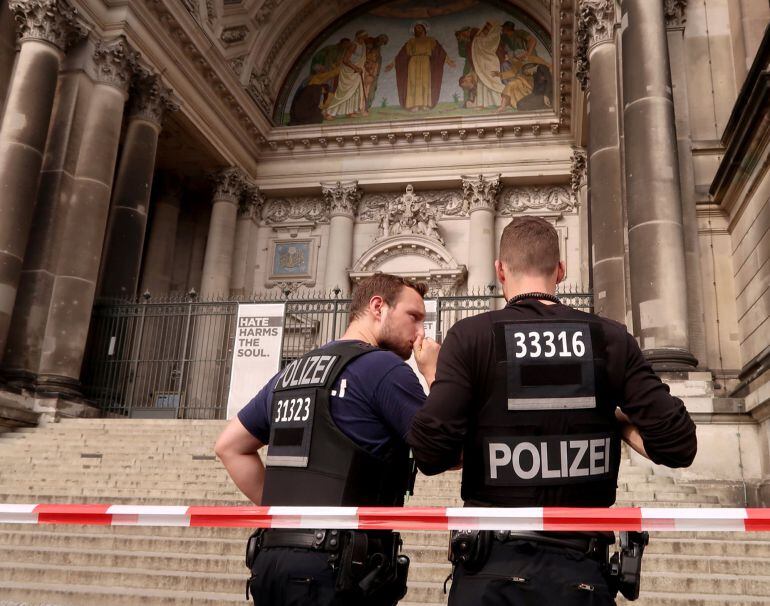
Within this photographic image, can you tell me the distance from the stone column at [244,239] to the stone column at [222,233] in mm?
394

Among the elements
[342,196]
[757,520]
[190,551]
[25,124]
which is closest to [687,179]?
[190,551]

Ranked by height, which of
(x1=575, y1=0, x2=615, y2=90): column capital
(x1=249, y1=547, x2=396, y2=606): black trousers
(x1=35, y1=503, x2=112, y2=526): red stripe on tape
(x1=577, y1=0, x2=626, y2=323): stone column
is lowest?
(x1=249, y1=547, x2=396, y2=606): black trousers

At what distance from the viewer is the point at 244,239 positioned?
21844 mm

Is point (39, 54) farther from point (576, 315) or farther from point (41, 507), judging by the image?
point (576, 315)

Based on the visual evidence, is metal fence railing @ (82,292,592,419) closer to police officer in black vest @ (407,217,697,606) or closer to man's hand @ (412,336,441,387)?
man's hand @ (412,336,441,387)

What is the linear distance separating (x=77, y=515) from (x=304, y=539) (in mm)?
1333

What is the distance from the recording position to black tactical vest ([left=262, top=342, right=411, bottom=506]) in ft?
7.76

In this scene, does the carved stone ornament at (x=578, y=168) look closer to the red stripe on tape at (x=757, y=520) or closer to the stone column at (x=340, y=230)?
the stone column at (x=340, y=230)

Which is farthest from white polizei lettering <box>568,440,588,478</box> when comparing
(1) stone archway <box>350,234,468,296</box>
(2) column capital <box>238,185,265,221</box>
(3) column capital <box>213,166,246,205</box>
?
(2) column capital <box>238,185,265,221</box>

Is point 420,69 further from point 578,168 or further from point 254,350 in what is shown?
point 254,350

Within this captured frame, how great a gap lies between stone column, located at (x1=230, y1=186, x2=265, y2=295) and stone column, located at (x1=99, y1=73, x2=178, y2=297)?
5.08m

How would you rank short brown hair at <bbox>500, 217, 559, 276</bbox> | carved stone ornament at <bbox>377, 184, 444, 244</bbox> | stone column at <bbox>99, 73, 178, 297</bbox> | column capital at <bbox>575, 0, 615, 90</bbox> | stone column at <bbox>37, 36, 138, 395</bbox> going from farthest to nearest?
carved stone ornament at <bbox>377, 184, 444, 244</bbox>
stone column at <bbox>99, 73, 178, 297</bbox>
stone column at <bbox>37, 36, 138, 395</bbox>
column capital at <bbox>575, 0, 615, 90</bbox>
short brown hair at <bbox>500, 217, 559, 276</bbox>

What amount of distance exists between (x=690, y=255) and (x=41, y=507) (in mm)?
9352

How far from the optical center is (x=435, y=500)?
7523 millimetres
